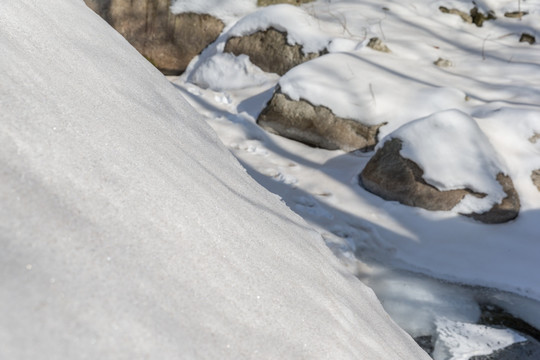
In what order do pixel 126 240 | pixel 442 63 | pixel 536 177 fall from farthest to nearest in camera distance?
pixel 442 63, pixel 536 177, pixel 126 240

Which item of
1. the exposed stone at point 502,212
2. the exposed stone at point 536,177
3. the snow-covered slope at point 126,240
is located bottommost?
the exposed stone at point 502,212

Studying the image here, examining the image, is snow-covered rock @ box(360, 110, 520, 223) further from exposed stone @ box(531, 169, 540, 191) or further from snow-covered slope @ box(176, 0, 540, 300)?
exposed stone @ box(531, 169, 540, 191)

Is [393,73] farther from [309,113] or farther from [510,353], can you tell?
[510,353]

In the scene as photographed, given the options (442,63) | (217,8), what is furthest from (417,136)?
(217,8)

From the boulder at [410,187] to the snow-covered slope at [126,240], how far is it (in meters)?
1.74

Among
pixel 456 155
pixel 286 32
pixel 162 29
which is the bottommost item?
pixel 456 155

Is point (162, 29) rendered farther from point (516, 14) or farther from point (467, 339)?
point (467, 339)

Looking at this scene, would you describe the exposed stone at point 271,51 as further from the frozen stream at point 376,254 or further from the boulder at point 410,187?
the boulder at point 410,187

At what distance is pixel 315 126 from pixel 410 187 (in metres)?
0.94

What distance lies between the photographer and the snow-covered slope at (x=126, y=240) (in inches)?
32.8

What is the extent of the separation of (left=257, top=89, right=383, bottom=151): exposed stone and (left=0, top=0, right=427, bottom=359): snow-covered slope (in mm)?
2316

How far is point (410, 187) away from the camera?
3410 millimetres

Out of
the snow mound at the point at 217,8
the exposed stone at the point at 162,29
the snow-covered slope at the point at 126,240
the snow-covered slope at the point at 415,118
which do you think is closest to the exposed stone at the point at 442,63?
the snow-covered slope at the point at 415,118

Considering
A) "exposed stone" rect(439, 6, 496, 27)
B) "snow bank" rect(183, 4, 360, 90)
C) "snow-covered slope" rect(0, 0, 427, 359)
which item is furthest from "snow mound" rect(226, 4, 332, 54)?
"snow-covered slope" rect(0, 0, 427, 359)
